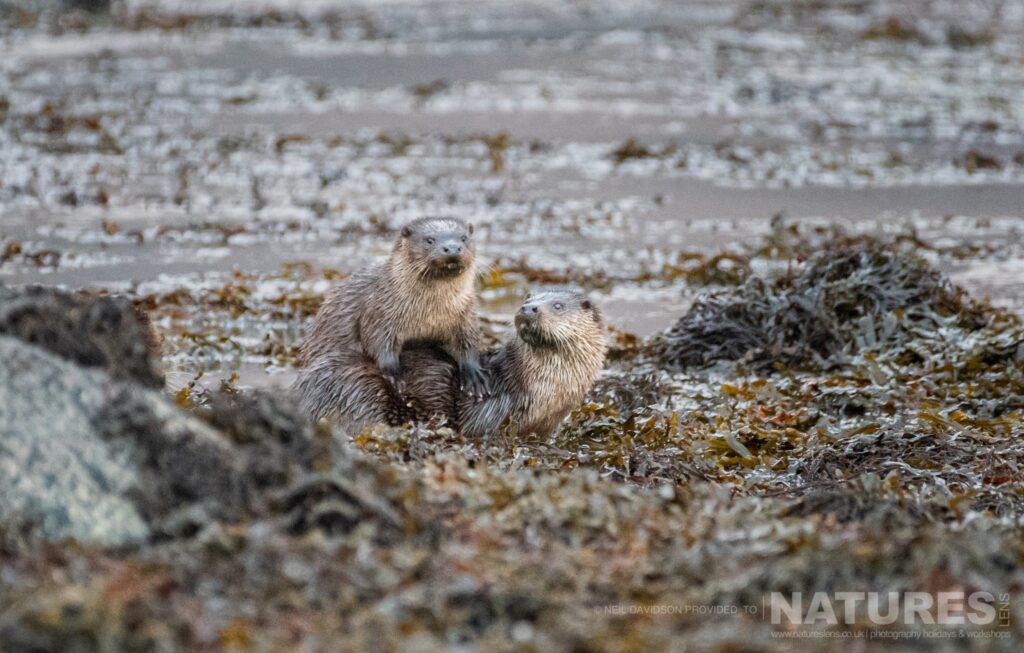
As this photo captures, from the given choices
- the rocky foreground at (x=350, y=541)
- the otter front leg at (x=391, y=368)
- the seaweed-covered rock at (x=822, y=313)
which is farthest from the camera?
the seaweed-covered rock at (x=822, y=313)

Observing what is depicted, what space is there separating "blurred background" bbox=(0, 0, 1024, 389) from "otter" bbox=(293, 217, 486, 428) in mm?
292

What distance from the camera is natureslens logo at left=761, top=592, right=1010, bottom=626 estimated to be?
282 cm

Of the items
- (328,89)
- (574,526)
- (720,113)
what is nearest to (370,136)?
(328,89)

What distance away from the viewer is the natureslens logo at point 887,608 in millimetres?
2820

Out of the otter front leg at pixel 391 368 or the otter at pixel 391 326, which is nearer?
the otter at pixel 391 326

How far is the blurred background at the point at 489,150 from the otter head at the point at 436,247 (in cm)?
78

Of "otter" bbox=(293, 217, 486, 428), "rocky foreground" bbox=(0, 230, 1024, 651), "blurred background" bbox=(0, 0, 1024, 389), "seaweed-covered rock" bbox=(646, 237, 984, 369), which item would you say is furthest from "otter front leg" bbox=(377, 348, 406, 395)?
"seaweed-covered rock" bbox=(646, 237, 984, 369)

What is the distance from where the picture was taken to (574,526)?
337cm

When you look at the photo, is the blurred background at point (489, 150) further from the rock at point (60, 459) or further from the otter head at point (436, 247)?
the rock at point (60, 459)

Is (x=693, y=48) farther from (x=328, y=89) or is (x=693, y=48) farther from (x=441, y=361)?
(x=441, y=361)

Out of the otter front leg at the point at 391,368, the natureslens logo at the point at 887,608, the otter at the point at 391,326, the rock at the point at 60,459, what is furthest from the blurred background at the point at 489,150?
the natureslens logo at the point at 887,608

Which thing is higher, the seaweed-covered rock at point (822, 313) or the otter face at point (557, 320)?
the otter face at point (557, 320)

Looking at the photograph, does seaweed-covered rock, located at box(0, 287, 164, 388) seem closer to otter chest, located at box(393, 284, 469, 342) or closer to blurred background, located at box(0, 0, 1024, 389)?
blurred background, located at box(0, 0, 1024, 389)

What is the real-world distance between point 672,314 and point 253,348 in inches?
96.0
